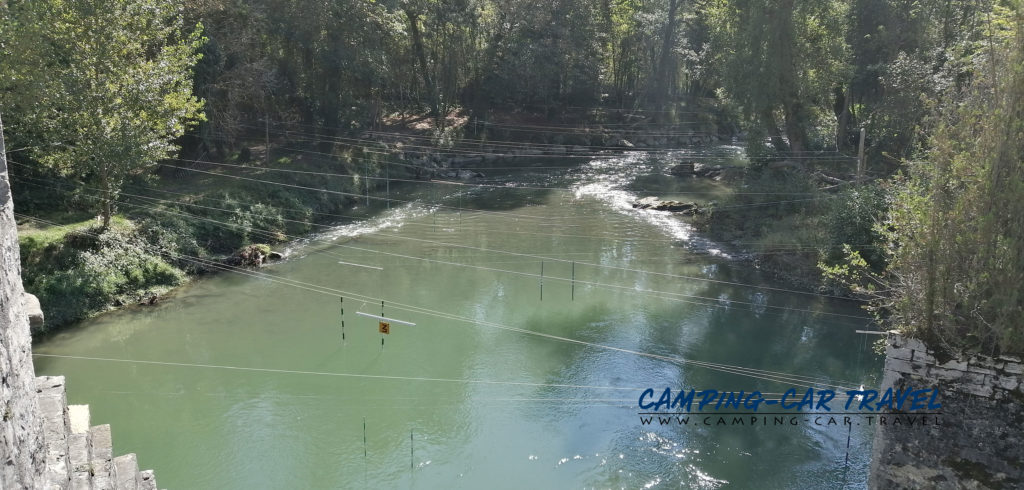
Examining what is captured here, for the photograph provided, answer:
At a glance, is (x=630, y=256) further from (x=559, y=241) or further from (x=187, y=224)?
(x=187, y=224)

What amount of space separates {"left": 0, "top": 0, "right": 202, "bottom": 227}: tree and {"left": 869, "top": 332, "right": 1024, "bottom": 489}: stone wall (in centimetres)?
1886

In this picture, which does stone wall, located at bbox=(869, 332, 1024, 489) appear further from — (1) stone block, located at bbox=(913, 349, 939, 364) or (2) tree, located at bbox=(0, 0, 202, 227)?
(2) tree, located at bbox=(0, 0, 202, 227)

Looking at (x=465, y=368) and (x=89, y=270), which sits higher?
(x=89, y=270)

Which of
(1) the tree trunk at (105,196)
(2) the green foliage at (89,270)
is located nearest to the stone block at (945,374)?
(2) the green foliage at (89,270)

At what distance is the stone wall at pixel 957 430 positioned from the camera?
6805 mm

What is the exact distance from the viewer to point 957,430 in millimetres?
7090

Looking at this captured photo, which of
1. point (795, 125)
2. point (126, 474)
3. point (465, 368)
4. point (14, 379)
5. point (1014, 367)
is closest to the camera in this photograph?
point (14, 379)

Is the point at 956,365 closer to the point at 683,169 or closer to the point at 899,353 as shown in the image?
the point at 899,353

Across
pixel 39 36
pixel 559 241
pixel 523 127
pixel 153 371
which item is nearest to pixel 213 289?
pixel 153 371

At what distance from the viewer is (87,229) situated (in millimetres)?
18688

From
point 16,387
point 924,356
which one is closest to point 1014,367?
point 924,356

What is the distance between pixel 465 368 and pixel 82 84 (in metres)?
12.9

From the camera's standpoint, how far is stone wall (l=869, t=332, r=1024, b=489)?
6.80 meters

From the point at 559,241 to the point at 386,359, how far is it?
38.0 feet
